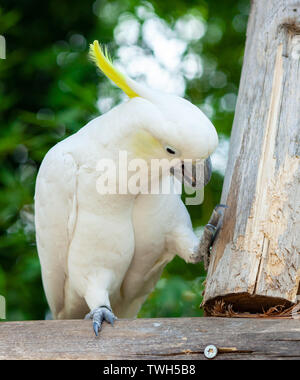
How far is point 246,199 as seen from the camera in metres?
2.18

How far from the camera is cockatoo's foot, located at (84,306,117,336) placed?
83.2 inches

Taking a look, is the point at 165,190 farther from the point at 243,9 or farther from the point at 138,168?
the point at 243,9

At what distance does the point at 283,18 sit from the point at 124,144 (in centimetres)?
79

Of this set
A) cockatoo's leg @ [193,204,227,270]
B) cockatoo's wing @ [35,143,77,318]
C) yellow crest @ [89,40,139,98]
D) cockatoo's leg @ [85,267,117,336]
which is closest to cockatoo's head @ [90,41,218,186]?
→ yellow crest @ [89,40,139,98]

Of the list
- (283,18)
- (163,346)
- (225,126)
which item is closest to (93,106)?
(225,126)

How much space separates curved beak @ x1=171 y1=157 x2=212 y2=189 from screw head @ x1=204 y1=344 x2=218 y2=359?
0.65 m

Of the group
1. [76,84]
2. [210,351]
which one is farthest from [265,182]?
[76,84]

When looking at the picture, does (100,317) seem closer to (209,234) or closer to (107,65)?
(209,234)

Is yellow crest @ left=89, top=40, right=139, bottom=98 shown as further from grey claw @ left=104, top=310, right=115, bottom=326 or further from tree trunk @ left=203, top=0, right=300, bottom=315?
grey claw @ left=104, top=310, right=115, bottom=326

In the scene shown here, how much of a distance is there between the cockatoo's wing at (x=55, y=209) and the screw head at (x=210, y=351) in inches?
35.5

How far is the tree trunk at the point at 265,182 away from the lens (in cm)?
204

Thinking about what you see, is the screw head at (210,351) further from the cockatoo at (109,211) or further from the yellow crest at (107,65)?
the yellow crest at (107,65)

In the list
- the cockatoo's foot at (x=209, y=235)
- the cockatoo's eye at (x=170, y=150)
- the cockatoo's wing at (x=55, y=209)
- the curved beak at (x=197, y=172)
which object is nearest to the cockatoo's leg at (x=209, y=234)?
the cockatoo's foot at (x=209, y=235)

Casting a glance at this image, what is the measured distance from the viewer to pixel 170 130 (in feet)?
7.04
